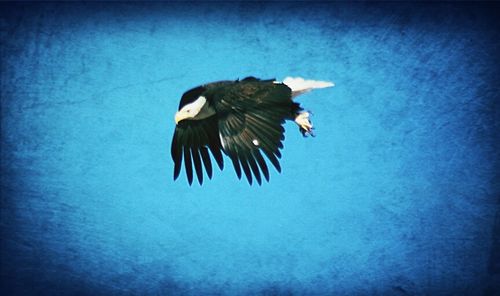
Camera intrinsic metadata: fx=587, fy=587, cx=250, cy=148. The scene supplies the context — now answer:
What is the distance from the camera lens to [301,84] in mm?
1676

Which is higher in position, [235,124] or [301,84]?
[301,84]

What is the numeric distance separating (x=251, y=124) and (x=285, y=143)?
0.66 feet

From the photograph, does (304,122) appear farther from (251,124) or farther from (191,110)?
(191,110)

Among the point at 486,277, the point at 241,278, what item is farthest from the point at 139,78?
the point at 486,277

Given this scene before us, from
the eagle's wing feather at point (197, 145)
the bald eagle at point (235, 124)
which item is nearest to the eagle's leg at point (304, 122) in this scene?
the bald eagle at point (235, 124)

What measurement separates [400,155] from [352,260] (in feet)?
1.13

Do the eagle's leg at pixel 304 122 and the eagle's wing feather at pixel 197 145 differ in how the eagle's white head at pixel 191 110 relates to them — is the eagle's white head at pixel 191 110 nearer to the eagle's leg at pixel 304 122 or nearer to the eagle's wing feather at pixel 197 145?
the eagle's wing feather at pixel 197 145

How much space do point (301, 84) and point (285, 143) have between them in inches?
7.2

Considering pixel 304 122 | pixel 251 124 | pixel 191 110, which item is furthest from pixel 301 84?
pixel 191 110

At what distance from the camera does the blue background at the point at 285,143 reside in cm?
173

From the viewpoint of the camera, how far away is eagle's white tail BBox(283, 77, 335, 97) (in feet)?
5.43

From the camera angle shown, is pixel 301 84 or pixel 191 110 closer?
pixel 191 110

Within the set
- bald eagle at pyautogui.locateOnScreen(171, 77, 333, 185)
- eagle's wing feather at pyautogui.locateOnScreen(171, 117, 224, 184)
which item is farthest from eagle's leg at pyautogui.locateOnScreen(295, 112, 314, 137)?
eagle's wing feather at pyautogui.locateOnScreen(171, 117, 224, 184)

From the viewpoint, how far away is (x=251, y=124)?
61.9 inches
